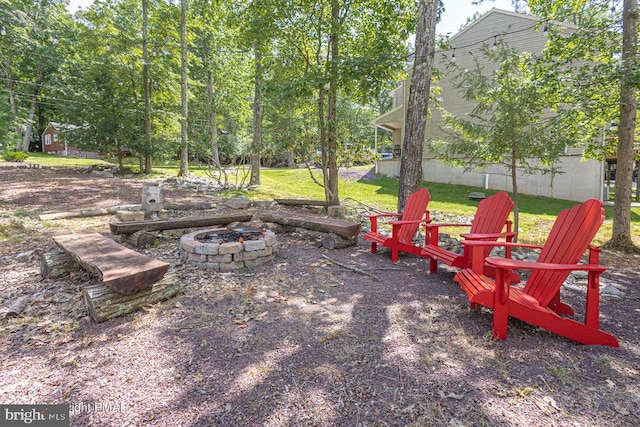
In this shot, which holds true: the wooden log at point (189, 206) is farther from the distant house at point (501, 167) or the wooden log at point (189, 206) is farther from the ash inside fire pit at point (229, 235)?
the distant house at point (501, 167)

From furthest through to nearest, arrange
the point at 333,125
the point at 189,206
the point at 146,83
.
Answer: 1. the point at 146,83
2. the point at 189,206
3. the point at 333,125

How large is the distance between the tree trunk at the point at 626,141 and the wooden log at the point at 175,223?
6380 mm

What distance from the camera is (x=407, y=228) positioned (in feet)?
15.3

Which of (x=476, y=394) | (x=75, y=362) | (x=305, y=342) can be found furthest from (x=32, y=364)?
(x=476, y=394)

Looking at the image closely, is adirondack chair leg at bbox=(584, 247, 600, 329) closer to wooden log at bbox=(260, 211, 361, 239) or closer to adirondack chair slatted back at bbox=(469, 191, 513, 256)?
adirondack chair slatted back at bbox=(469, 191, 513, 256)

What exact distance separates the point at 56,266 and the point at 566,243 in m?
4.93

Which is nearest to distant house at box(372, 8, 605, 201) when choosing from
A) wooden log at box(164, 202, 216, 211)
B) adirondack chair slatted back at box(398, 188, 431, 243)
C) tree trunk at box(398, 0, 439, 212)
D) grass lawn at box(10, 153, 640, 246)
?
grass lawn at box(10, 153, 640, 246)

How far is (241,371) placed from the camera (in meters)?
2.15

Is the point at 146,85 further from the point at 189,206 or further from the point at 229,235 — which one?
the point at 229,235

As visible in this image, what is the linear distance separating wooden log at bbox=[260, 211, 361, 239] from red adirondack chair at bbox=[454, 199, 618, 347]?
2.41m

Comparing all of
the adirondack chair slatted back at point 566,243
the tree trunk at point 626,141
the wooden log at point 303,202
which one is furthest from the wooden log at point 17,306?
the tree trunk at point 626,141

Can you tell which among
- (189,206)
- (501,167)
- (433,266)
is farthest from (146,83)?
(501,167)

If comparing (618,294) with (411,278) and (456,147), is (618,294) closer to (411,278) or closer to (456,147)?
(411,278)

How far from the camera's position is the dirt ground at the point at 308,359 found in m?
1.79
